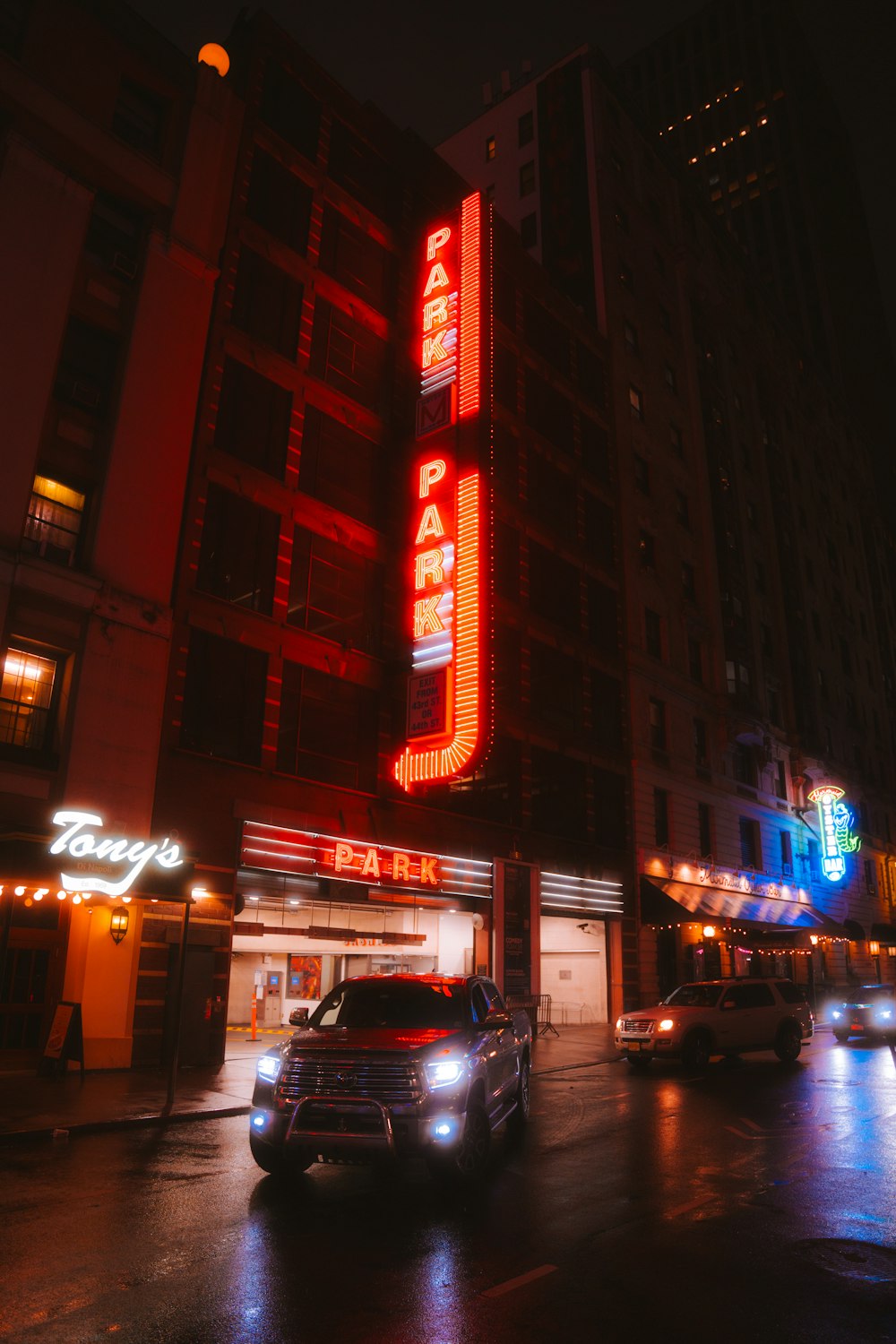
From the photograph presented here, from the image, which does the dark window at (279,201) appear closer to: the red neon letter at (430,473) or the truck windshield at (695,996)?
the red neon letter at (430,473)

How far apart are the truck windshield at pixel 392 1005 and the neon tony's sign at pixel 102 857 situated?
5286 millimetres

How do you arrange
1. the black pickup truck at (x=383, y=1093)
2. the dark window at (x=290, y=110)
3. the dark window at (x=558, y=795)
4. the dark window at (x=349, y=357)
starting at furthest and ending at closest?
the dark window at (x=558, y=795)
the dark window at (x=290, y=110)
the dark window at (x=349, y=357)
the black pickup truck at (x=383, y=1093)

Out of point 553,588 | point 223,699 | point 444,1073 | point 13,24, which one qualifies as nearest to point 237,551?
point 223,699

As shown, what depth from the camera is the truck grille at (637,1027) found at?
1831 cm

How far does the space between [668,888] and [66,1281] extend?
27896 millimetres

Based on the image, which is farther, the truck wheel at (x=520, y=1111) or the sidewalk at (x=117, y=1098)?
the sidewalk at (x=117, y=1098)

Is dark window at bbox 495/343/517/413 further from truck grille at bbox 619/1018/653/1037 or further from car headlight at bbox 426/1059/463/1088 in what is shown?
car headlight at bbox 426/1059/463/1088

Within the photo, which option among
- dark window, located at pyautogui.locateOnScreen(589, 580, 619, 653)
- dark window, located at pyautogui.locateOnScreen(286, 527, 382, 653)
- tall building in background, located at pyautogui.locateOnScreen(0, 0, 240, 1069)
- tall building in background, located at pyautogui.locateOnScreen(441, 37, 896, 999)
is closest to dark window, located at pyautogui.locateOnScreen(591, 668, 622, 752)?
tall building in background, located at pyautogui.locateOnScreen(441, 37, 896, 999)

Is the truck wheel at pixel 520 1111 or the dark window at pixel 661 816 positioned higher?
the dark window at pixel 661 816

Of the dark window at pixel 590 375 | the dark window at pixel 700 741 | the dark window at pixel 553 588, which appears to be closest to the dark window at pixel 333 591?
the dark window at pixel 553 588

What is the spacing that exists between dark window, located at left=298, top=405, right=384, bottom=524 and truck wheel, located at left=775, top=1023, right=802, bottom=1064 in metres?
16.4

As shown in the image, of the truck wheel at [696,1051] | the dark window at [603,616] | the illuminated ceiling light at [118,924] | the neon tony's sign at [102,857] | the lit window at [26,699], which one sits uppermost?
the dark window at [603,616]

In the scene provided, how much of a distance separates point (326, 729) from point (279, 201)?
47.7 ft

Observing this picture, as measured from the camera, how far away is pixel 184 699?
1867cm
